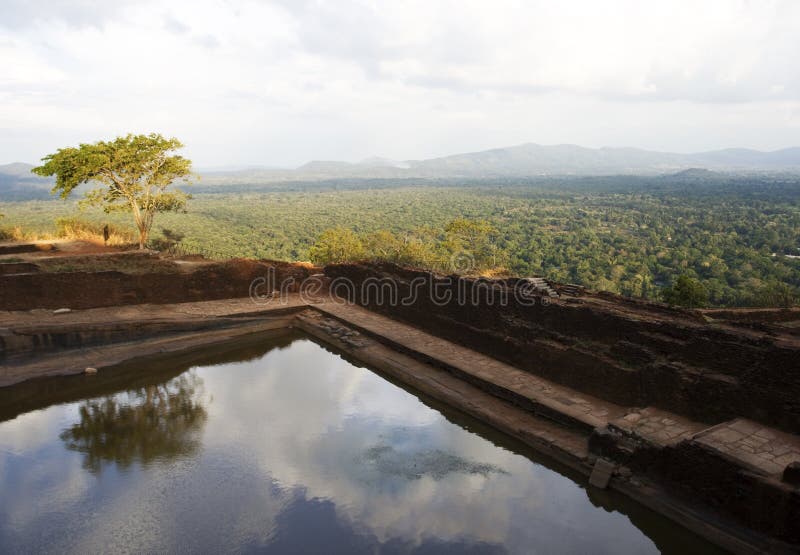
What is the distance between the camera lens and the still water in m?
5.61

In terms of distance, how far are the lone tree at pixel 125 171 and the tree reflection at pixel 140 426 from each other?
9.72 metres

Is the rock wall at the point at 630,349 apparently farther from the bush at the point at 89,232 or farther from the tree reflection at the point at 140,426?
the bush at the point at 89,232

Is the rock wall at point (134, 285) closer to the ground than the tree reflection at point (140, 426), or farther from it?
farther from it

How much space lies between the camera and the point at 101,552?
17.5ft

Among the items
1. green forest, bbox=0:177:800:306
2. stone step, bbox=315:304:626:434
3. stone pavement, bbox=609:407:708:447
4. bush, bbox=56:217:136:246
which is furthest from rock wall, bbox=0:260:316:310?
stone pavement, bbox=609:407:708:447

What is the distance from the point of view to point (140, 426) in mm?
8227

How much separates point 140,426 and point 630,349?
769cm

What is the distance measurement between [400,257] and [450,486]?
19155 millimetres

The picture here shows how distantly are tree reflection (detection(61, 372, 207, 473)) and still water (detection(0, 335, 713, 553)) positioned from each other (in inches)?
Result: 1.3

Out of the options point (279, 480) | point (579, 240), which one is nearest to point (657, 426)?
point (279, 480)

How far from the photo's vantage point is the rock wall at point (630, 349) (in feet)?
20.7

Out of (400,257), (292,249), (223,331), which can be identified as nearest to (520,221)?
(292,249)

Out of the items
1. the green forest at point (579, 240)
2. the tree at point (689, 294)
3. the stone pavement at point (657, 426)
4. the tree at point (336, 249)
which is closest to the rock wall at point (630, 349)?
the stone pavement at point (657, 426)

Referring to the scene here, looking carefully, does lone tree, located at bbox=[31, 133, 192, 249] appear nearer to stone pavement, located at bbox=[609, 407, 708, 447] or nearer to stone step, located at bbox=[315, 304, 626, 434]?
stone step, located at bbox=[315, 304, 626, 434]
